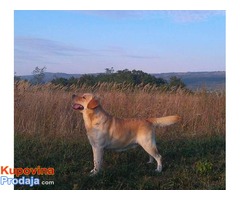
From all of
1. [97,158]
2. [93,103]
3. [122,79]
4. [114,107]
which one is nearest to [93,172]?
[97,158]

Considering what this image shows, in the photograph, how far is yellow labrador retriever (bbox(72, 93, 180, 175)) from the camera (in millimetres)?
5805

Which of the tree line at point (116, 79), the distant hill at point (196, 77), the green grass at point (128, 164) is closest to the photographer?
the green grass at point (128, 164)

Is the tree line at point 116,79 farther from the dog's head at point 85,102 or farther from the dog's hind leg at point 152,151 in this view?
the dog's hind leg at point 152,151

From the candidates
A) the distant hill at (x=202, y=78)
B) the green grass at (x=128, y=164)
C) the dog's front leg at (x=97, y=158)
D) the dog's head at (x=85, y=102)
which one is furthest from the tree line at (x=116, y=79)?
the dog's front leg at (x=97, y=158)

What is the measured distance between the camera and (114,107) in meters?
6.92

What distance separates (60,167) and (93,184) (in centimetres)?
59

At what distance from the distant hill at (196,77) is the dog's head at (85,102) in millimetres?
623

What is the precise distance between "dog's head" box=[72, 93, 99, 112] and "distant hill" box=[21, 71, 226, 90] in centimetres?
62

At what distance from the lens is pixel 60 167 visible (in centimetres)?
582

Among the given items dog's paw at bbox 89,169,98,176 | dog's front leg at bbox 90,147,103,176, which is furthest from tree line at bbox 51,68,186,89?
dog's paw at bbox 89,169,98,176

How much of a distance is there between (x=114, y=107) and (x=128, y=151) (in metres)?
0.89

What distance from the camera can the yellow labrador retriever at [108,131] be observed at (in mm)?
5805
